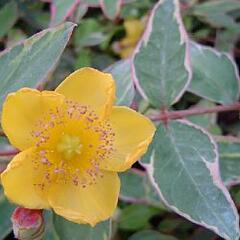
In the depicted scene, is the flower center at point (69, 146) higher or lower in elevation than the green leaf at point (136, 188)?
higher

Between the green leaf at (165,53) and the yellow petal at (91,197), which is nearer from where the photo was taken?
the yellow petal at (91,197)

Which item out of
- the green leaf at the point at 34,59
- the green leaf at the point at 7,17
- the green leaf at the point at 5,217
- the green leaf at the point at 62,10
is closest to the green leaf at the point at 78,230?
the green leaf at the point at 5,217

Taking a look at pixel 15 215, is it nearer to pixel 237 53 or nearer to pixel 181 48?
pixel 181 48

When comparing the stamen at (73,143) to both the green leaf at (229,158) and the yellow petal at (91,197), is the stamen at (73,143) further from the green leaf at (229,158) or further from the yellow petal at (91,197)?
the green leaf at (229,158)

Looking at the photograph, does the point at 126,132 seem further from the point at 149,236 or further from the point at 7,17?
the point at 7,17

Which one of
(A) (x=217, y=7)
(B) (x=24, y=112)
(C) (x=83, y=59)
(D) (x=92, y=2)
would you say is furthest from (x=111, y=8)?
(B) (x=24, y=112)

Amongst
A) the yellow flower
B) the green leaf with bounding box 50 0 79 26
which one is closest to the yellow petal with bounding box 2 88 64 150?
the yellow flower

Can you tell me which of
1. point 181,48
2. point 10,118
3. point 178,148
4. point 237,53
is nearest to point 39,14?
point 237,53
